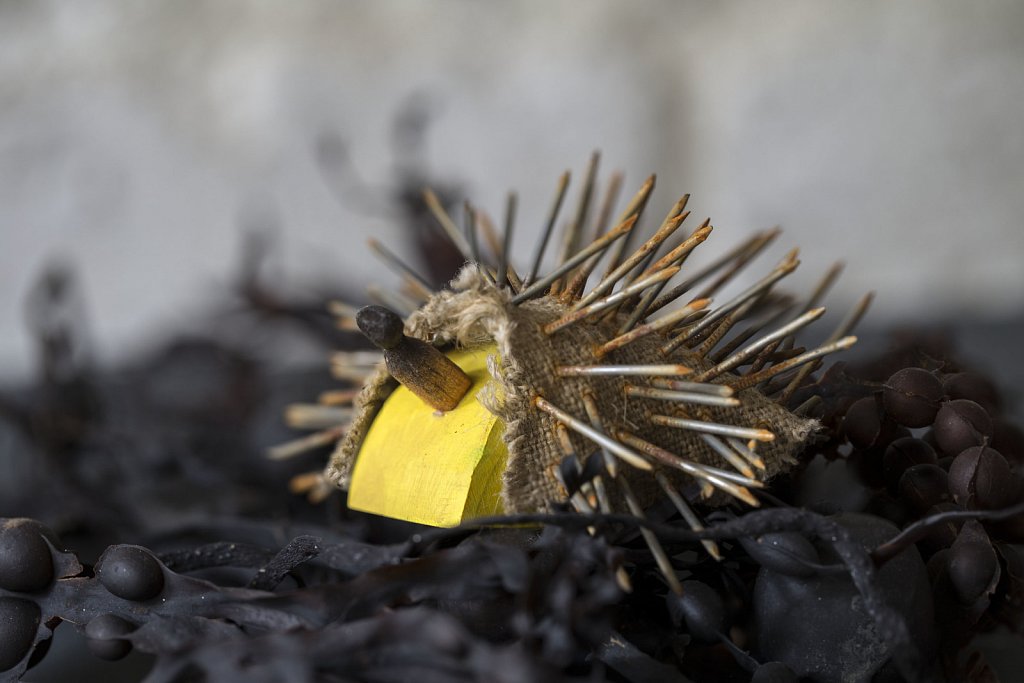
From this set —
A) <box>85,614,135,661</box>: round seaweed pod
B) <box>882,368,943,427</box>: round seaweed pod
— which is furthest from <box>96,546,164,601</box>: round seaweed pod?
<box>882,368,943,427</box>: round seaweed pod

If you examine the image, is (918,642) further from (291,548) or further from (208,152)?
(208,152)

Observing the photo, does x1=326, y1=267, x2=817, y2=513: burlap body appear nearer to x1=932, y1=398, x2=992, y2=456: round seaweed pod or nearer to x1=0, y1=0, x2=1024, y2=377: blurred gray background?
x1=932, y1=398, x2=992, y2=456: round seaweed pod

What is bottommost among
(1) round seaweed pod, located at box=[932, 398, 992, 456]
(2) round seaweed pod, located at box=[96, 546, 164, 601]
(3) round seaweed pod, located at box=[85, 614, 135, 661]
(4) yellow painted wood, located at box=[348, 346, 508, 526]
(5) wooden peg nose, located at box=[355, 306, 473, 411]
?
(3) round seaweed pod, located at box=[85, 614, 135, 661]

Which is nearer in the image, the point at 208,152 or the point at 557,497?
the point at 557,497

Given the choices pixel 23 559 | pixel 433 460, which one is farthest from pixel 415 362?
pixel 23 559

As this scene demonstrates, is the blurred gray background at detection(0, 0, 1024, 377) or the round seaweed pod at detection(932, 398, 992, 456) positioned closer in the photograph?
the round seaweed pod at detection(932, 398, 992, 456)

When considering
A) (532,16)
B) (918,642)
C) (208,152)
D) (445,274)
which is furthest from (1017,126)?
(208,152)

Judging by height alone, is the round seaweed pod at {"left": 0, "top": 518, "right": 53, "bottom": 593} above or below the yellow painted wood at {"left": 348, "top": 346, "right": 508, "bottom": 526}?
below
